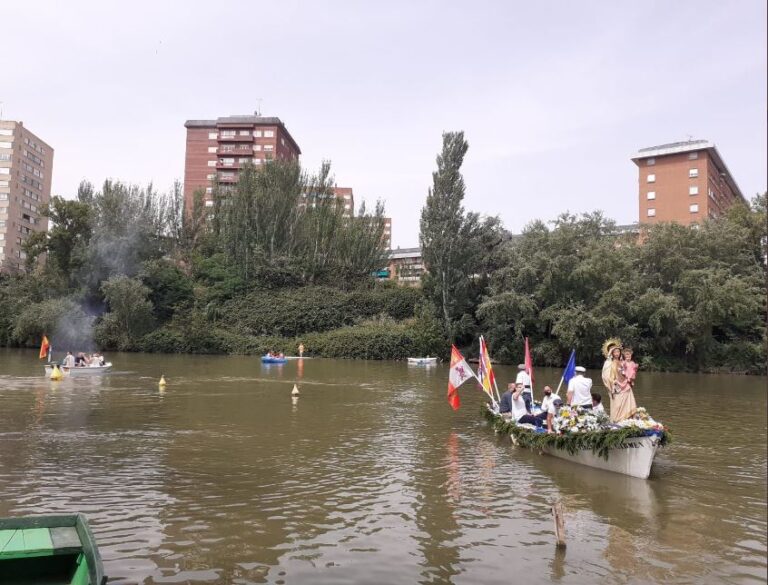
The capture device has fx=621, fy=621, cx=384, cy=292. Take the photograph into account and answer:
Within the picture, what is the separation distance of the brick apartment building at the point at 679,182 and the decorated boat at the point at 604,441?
7546cm

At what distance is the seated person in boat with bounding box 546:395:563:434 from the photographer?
51.2 feet

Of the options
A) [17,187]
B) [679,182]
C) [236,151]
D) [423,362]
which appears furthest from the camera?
[236,151]

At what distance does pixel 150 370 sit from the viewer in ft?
139

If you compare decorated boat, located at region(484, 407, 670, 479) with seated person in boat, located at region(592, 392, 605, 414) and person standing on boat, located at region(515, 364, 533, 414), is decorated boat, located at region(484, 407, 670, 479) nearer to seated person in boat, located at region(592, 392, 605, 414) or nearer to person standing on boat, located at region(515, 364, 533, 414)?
seated person in boat, located at region(592, 392, 605, 414)

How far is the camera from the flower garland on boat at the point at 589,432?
13.1 meters

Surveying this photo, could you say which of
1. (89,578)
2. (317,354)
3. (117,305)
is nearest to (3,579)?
(89,578)

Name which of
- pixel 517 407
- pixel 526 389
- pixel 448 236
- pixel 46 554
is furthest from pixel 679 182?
pixel 46 554

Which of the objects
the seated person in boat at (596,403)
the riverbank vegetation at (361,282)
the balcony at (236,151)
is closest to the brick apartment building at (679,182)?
the riverbank vegetation at (361,282)

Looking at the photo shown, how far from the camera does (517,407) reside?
18844 millimetres

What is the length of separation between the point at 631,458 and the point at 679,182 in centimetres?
8253

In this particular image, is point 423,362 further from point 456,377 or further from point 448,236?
point 456,377

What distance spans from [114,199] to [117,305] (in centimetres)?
1245

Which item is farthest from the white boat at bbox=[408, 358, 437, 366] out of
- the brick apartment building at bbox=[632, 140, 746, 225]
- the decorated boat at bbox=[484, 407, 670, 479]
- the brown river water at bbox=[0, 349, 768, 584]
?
the brick apartment building at bbox=[632, 140, 746, 225]

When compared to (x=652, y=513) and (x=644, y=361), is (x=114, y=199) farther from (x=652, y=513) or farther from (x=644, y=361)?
(x=652, y=513)
